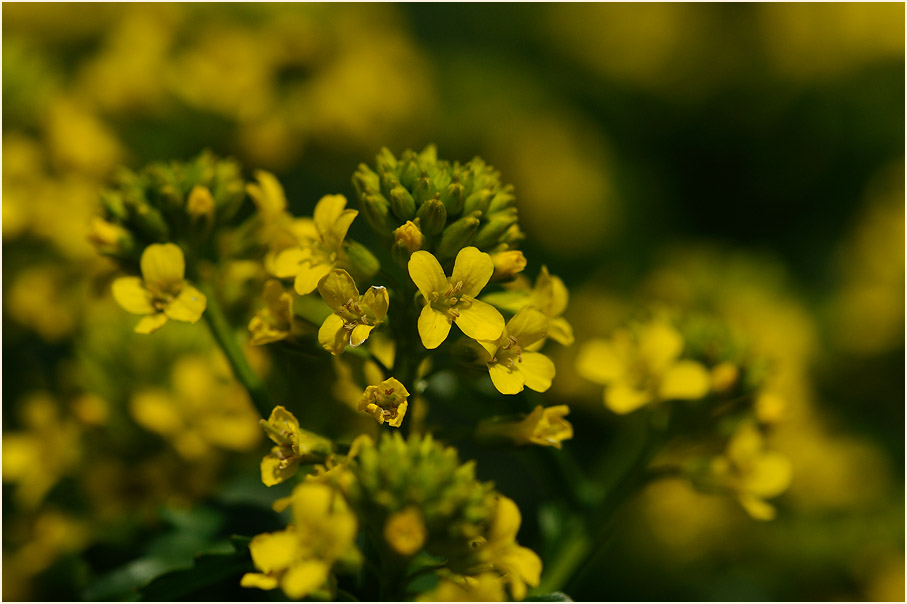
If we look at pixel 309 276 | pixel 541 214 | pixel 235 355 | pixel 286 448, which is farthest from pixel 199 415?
pixel 541 214

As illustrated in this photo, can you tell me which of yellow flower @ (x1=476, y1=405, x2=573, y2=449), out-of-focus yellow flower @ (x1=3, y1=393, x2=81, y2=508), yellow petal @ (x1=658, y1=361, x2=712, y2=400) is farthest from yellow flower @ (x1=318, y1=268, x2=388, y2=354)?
out-of-focus yellow flower @ (x1=3, y1=393, x2=81, y2=508)

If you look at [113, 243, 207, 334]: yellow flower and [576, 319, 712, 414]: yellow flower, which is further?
[576, 319, 712, 414]: yellow flower

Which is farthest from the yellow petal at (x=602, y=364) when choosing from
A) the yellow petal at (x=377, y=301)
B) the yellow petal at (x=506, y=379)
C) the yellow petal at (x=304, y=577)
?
the yellow petal at (x=304, y=577)

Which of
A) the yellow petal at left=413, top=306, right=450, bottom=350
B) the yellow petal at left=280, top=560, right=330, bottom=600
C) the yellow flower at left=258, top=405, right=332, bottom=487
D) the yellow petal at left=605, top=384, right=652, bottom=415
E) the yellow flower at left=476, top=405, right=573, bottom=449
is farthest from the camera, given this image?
the yellow petal at left=605, top=384, right=652, bottom=415

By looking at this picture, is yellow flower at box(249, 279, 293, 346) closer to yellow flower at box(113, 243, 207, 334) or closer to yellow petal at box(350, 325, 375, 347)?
yellow flower at box(113, 243, 207, 334)

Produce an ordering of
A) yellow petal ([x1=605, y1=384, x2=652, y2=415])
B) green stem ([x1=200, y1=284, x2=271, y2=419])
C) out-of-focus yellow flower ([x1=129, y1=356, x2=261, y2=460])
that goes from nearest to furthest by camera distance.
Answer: green stem ([x1=200, y1=284, x2=271, y2=419]) → yellow petal ([x1=605, y1=384, x2=652, y2=415]) → out-of-focus yellow flower ([x1=129, y1=356, x2=261, y2=460])
